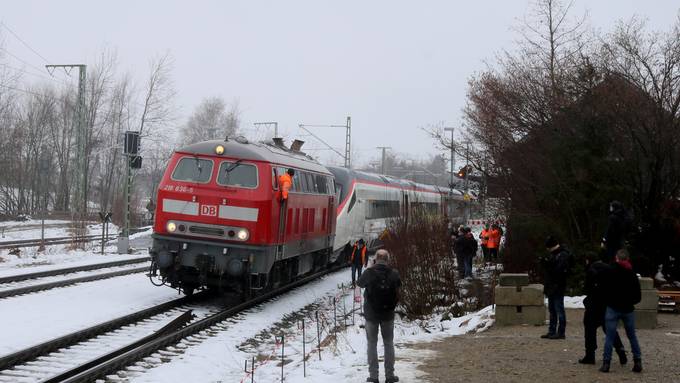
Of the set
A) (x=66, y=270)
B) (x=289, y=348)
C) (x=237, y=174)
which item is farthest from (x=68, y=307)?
(x=66, y=270)

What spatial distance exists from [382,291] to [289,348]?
4031 mm

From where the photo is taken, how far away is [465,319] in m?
14.2

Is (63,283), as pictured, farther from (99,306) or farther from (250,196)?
(250,196)

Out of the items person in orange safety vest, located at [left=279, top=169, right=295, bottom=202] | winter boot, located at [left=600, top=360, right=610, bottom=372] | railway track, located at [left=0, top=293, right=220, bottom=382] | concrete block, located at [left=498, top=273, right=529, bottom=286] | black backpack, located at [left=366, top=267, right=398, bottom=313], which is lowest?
railway track, located at [left=0, top=293, right=220, bottom=382]

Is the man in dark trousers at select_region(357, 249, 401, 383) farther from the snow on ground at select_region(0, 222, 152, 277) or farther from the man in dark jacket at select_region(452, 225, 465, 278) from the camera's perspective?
the snow on ground at select_region(0, 222, 152, 277)

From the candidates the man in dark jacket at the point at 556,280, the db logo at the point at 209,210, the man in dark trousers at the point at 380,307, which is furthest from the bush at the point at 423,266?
the man in dark trousers at the point at 380,307

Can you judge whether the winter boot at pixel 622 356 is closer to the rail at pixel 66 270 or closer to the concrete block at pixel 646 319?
the concrete block at pixel 646 319

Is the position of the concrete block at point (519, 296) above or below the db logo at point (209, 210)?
below

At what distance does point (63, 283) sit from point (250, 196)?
17.5 feet

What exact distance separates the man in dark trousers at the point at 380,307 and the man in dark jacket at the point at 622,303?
2.65 meters

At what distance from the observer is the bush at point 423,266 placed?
51.3 feet

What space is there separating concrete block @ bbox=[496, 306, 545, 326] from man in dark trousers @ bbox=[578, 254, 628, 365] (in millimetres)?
3216

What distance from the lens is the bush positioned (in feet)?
51.3

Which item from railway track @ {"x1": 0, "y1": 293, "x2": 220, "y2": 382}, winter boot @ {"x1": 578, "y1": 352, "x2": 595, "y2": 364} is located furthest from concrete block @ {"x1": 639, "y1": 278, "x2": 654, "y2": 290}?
railway track @ {"x1": 0, "y1": 293, "x2": 220, "y2": 382}
